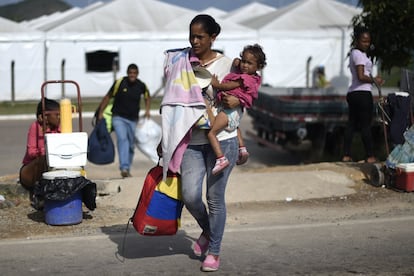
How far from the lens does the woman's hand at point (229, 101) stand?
18.7 ft

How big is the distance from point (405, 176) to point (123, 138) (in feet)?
14.0

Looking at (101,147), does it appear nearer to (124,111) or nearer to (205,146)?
(124,111)

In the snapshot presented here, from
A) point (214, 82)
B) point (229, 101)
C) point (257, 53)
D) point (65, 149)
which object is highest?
point (257, 53)

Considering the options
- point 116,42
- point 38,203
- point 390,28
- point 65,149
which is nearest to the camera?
point 38,203

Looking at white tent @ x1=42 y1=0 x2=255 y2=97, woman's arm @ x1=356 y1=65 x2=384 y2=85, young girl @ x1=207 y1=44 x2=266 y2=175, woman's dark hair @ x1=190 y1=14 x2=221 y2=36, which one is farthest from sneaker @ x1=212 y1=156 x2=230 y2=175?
white tent @ x1=42 y1=0 x2=255 y2=97

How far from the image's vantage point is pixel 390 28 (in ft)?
37.9

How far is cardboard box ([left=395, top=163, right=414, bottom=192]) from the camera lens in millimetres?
8961

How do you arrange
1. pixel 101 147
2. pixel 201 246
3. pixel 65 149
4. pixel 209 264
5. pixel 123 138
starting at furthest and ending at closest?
pixel 123 138
pixel 101 147
pixel 65 149
pixel 201 246
pixel 209 264

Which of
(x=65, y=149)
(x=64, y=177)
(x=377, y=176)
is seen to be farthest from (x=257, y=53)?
(x=377, y=176)

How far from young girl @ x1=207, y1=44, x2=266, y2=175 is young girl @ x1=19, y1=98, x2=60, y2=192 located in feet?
10.6

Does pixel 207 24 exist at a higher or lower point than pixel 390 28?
higher

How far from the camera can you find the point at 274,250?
666 centimetres

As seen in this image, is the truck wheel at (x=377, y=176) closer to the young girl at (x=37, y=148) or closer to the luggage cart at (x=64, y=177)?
the luggage cart at (x=64, y=177)

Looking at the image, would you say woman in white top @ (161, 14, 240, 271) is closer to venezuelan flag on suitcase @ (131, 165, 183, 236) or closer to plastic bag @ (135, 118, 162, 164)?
venezuelan flag on suitcase @ (131, 165, 183, 236)
